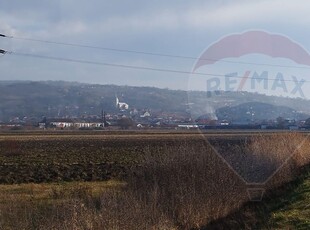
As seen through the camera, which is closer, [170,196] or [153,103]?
[170,196]

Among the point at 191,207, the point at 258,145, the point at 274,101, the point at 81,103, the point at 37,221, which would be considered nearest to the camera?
the point at 37,221

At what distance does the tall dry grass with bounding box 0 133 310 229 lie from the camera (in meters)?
12.1

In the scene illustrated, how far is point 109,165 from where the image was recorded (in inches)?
1421

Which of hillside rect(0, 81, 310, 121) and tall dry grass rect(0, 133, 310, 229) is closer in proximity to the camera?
tall dry grass rect(0, 133, 310, 229)

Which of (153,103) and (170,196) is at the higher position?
(153,103)

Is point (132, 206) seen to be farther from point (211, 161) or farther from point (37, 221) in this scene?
point (211, 161)

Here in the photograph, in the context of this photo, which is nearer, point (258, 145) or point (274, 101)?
point (258, 145)

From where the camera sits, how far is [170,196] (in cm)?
1652

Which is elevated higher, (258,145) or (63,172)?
(258,145)

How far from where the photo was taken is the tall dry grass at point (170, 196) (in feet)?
39.7

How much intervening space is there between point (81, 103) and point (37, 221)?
186 m

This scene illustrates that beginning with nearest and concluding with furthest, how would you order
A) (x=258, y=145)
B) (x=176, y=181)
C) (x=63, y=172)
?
(x=176, y=181)
(x=258, y=145)
(x=63, y=172)

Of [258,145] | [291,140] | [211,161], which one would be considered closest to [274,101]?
[291,140]

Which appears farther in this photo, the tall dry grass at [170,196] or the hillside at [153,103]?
the hillside at [153,103]
